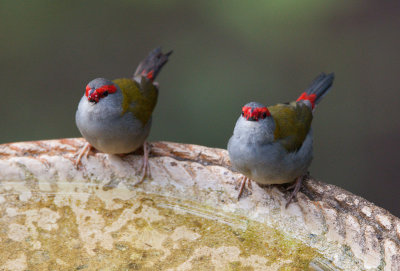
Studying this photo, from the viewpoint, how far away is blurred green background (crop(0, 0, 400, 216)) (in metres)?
5.02

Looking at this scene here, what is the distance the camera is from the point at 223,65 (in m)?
5.26

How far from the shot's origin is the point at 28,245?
8.69 ft

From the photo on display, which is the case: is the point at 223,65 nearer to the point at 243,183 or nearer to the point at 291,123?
the point at 291,123

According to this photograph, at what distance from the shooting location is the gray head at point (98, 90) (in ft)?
10.1

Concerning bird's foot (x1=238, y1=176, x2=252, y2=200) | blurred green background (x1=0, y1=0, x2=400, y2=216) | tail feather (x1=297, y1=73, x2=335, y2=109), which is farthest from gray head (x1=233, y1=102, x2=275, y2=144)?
blurred green background (x1=0, y1=0, x2=400, y2=216)

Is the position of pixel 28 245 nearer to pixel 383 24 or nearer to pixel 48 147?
pixel 48 147

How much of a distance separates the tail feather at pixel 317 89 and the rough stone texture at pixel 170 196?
85cm

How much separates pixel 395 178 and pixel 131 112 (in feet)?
10.0

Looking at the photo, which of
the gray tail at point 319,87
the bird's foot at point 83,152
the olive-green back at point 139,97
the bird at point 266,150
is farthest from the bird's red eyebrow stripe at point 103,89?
the gray tail at point 319,87

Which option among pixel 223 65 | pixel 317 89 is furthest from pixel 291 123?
pixel 223 65

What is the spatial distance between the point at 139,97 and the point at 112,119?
342 mm

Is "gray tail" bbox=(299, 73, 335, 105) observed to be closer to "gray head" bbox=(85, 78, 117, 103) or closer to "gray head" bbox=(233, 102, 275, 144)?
"gray head" bbox=(233, 102, 275, 144)

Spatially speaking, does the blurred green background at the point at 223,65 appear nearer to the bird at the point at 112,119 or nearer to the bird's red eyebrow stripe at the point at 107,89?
the bird at the point at 112,119

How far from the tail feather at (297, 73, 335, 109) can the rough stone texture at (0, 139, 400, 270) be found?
85 cm
